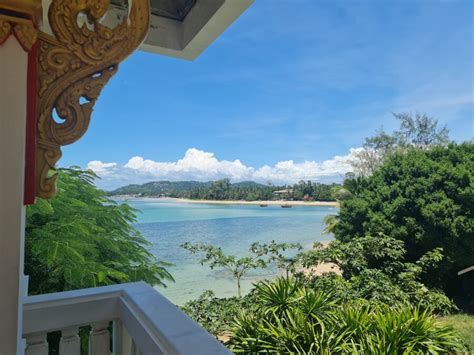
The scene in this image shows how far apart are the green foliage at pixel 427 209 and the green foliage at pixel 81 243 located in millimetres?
5358

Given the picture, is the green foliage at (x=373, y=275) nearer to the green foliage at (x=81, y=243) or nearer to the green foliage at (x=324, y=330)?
the green foliage at (x=324, y=330)

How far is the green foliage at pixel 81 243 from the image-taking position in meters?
1.76

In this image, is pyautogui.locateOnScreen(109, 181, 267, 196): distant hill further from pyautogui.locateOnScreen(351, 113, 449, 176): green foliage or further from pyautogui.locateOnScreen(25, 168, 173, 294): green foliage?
pyautogui.locateOnScreen(351, 113, 449, 176): green foliage

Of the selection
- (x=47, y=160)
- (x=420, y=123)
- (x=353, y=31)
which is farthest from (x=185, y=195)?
(x=47, y=160)

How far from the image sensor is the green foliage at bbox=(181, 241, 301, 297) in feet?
14.4

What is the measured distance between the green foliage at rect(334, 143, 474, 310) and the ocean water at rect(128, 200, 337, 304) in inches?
75.9

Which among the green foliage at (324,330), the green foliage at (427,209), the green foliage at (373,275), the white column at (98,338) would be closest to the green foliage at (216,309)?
the green foliage at (324,330)

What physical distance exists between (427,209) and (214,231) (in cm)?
947

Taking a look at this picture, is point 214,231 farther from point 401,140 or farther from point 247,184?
point 401,140

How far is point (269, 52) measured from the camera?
22625 mm

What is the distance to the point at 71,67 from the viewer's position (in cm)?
53

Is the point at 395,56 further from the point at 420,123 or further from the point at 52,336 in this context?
the point at 52,336

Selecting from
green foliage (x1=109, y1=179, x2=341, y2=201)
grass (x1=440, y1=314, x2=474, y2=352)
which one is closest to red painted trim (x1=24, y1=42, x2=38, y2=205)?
grass (x1=440, y1=314, x2=474, y2=352)

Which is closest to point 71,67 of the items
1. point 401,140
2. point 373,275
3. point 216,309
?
point 216,309
